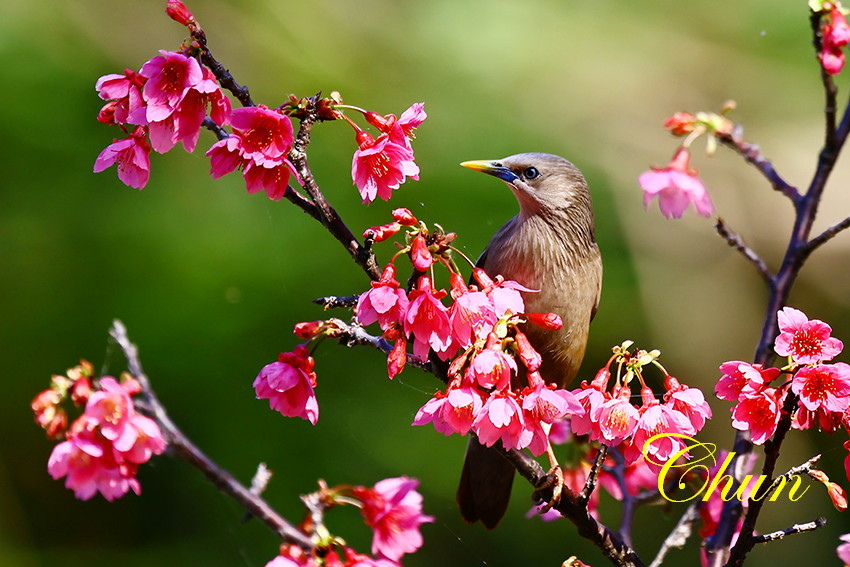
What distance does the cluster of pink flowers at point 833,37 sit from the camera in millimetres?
1021

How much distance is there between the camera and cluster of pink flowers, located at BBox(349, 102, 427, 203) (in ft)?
3.67

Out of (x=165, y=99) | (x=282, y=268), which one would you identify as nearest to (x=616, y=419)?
(x=165, y=99)

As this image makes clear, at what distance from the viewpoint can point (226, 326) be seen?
2928mm

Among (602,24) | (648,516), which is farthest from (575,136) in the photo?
(648,516)

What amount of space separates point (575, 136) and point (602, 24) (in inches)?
35.8

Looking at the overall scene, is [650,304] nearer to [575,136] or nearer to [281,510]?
[575,136]

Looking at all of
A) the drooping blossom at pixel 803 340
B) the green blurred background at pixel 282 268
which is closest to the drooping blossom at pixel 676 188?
the drooping blossom at pixel 803 340

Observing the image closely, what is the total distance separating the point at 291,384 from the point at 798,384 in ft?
1.91

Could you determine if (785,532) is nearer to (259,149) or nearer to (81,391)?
(259,149)

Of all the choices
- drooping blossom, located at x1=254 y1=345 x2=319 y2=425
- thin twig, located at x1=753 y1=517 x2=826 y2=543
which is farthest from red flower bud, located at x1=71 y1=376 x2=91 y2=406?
thin twig, located at x1=753 y1=517 x2=826 y2=543

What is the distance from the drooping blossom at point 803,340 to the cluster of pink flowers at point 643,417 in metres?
0.11

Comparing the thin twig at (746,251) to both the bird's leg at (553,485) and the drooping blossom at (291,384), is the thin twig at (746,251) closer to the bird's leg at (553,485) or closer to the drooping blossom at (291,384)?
the bird's leg at (553,485)

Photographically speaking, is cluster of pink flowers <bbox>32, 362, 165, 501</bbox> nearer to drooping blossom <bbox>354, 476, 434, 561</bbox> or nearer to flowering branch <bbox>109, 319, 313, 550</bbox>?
flowering branch <bbox>109, 319, 313, 550</bbox>

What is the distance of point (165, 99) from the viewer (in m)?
1.02
